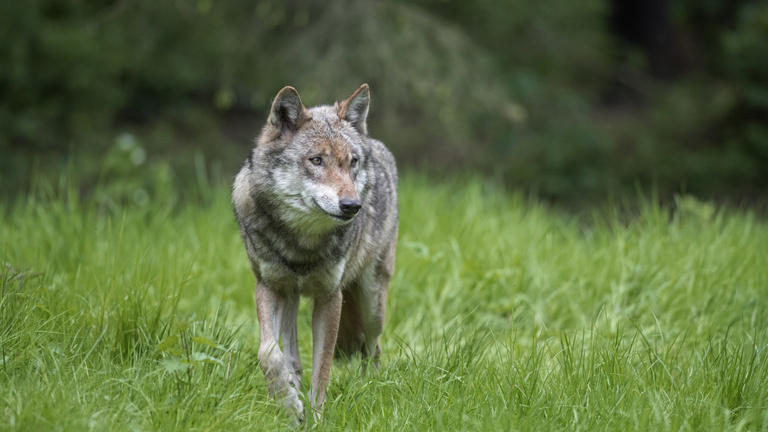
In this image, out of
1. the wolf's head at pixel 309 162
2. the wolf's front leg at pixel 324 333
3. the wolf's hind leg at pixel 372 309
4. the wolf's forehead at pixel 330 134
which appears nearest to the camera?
the wolf's head at pixel 309 162

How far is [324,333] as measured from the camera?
3.88 metres

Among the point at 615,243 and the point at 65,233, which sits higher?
the point at 615,243

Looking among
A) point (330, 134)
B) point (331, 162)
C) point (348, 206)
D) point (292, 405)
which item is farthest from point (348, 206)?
point (292, 405)

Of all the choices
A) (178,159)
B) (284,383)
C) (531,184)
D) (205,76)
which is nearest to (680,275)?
(284,383)

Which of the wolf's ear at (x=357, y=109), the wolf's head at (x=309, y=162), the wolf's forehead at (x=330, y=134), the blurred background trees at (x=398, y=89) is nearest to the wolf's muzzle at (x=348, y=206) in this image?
the wolf's head at (x=309, y=162)

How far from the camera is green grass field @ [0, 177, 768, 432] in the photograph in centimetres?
327

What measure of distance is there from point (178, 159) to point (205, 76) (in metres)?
1.57

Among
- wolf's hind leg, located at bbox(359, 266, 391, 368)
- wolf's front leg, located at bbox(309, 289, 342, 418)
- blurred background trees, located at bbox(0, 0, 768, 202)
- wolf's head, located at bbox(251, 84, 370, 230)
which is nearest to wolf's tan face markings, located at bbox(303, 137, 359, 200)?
wolf's head, located at bbox(251, 84, 370, 230)

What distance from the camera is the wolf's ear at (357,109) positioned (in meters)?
3.99

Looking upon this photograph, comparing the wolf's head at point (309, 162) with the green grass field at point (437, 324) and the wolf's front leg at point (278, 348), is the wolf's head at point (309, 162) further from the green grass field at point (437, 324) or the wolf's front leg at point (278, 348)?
the green grass field at point (437, 324)

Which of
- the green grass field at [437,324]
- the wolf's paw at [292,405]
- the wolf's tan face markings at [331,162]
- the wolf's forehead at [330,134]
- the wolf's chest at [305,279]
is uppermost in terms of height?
the wolf's forehead at [330,134]

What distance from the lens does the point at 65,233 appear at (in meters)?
5.66

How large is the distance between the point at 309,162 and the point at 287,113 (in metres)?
0.33

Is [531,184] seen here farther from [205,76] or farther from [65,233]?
[65,233]
